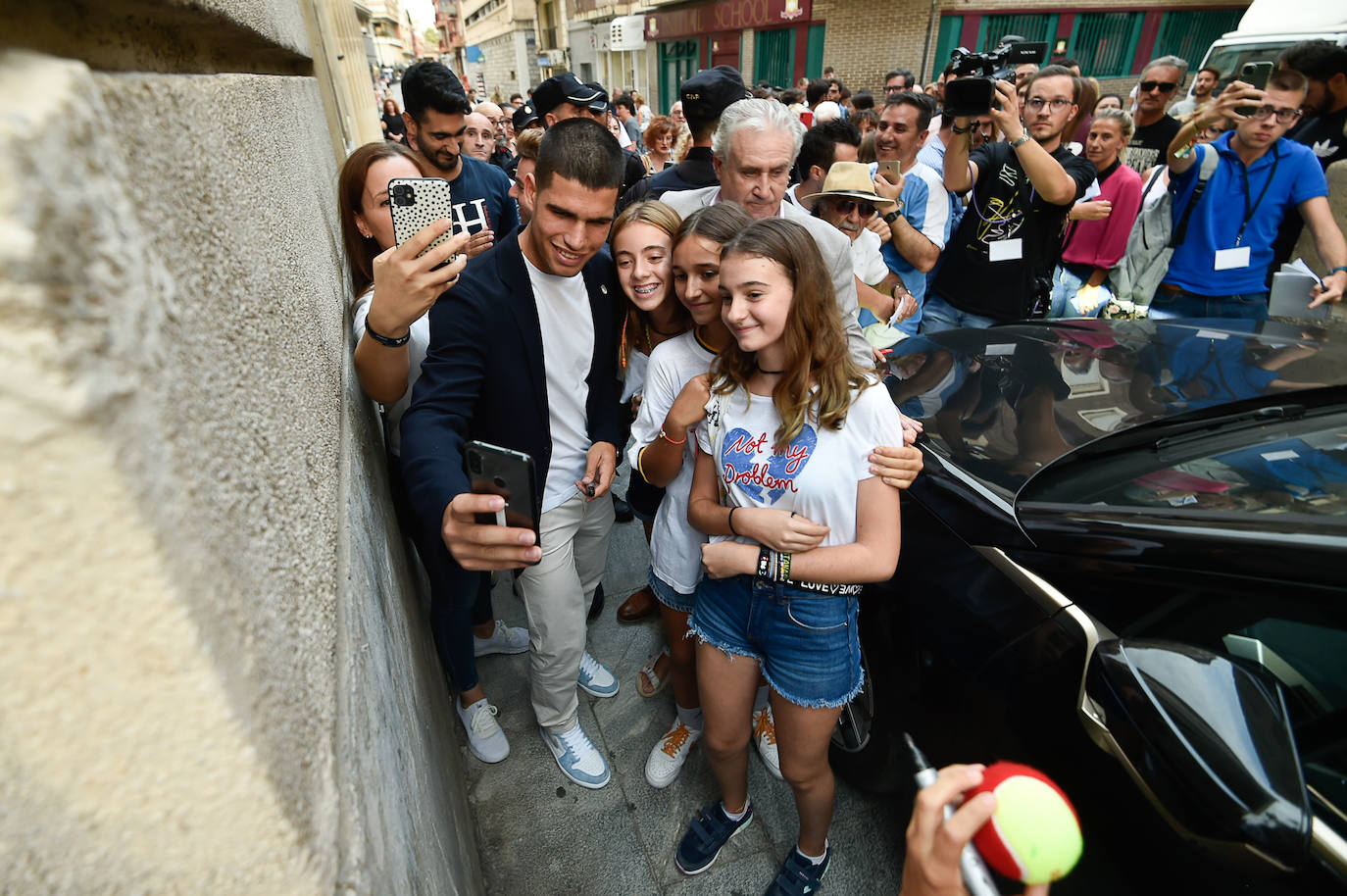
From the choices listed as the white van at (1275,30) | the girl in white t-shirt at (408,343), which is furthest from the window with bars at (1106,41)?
the girl in white t-shirt at (408,343)

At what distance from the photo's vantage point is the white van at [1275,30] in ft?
23.6

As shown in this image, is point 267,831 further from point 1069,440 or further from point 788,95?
point 788,95

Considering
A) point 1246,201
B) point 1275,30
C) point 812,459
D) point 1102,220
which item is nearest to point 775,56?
point 1275,30

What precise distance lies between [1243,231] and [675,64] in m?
23.8

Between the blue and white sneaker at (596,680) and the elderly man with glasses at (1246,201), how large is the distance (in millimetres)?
4174

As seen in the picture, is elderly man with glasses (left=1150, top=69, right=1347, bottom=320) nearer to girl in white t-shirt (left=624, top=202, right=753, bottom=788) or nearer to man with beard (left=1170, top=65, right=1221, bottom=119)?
girl in white t-shirt (left=624, top=202, right=753, bottom=788)

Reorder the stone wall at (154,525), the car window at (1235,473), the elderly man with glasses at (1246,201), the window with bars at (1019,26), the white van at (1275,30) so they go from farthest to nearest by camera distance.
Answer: the window with bars at (1019,26), the white van at (1275,30), the elderly man with glasses at (1246,201), the car window at (1235,473), the stone wall at (154,525)

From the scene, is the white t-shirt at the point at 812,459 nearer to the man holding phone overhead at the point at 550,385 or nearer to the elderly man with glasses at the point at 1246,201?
the man holding phone overhead at the point at 550,385

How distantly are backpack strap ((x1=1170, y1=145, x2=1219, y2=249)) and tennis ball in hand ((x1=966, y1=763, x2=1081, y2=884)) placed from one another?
4.38 meters

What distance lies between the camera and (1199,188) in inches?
154

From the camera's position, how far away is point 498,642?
2.88m

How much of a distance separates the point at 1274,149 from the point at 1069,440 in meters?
3.41

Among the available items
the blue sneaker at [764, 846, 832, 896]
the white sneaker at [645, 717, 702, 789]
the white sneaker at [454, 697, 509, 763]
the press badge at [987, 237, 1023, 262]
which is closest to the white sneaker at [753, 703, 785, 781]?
the white sneaker at [645, 717, 702, 789]

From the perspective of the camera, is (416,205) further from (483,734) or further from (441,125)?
(441,125)
